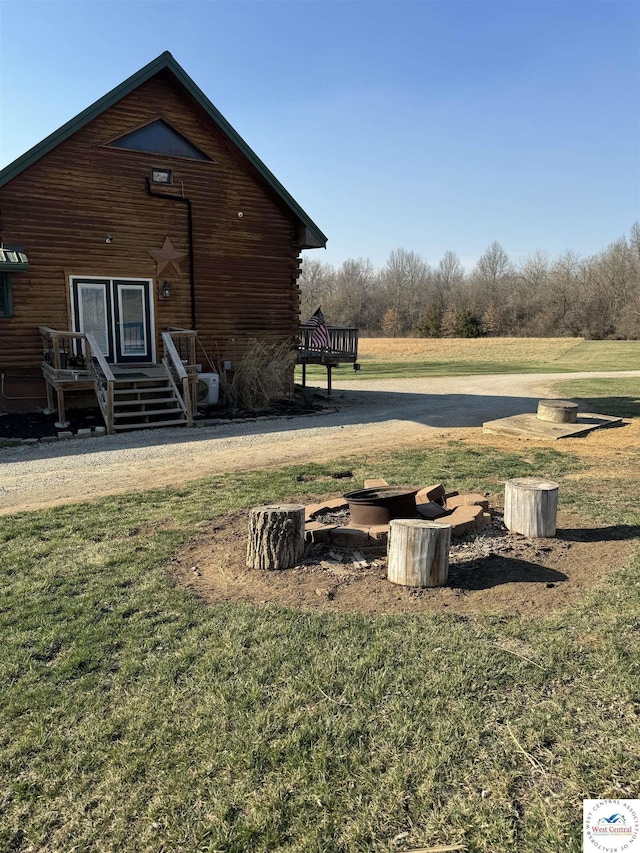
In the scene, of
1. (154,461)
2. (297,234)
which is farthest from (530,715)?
(297,234)

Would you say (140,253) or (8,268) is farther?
(140,253)

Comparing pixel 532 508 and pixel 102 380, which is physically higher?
pixel 102 380

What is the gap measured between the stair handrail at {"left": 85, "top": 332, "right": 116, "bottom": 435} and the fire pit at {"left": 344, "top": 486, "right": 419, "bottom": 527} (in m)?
7.76

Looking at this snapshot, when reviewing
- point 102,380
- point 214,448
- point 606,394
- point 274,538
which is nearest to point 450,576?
point 274,538

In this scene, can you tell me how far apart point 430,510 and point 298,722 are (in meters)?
2.88

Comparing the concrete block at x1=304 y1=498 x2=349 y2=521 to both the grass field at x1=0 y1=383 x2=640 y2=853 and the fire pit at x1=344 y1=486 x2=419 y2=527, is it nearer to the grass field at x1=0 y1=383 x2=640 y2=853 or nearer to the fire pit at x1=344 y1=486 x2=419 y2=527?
the fire pit at x1=344 y1=486 x2=419 y2=527

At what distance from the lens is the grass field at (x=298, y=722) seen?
242 centimetres

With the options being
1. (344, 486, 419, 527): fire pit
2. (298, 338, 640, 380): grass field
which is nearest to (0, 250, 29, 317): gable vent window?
(344, 486, 419, 527): fire pit

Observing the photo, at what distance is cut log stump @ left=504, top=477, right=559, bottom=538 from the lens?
5.41 metres

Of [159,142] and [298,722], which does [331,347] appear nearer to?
[159,142]

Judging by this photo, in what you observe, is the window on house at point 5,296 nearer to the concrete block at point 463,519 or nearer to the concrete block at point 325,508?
the concrete block at point 325,508

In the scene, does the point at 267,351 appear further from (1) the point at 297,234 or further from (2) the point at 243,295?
(1) the point at 297,234

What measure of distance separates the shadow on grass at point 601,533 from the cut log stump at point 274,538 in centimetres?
244

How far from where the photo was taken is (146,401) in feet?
42.0
